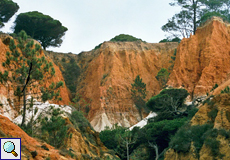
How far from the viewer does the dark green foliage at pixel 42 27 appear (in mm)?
52156

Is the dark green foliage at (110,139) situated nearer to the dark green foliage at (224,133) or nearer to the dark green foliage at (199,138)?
the dark green foliage at (199,138)

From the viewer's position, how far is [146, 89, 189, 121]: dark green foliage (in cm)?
3650

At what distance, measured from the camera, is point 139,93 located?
49281 mm

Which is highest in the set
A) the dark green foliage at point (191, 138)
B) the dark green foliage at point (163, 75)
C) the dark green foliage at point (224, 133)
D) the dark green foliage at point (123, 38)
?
the dark green foliage at point (123, 38)

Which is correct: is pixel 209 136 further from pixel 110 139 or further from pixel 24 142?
pixel 110 139

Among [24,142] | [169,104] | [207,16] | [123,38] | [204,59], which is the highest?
[207,16]

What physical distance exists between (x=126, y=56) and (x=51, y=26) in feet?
44.8

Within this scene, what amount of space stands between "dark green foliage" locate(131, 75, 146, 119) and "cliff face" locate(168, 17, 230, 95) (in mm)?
4470

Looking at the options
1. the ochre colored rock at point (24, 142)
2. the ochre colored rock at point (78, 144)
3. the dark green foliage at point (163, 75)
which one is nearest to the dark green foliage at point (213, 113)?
the ochre colored rock at point (78, 144)

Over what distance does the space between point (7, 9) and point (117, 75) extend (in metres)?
20.1

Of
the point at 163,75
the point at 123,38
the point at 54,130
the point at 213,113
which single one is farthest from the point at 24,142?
the point at 123,38

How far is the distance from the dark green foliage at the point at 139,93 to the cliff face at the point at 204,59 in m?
4.47

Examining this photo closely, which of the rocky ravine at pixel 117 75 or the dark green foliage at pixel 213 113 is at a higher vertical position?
the rocky ravine at pixel 117 75

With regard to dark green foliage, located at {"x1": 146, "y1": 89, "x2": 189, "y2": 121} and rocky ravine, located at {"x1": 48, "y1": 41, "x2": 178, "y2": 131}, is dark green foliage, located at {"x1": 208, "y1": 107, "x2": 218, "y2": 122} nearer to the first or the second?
dark green foliage, located at {"x1": 146, "y1": 89, "x2": 189, "y2": 121}
